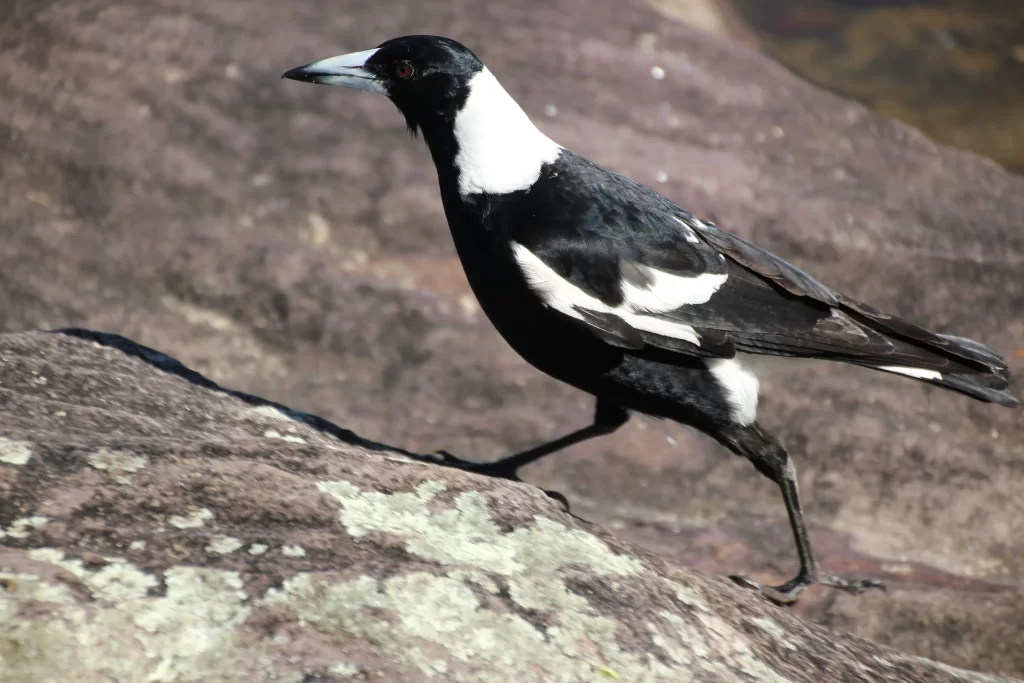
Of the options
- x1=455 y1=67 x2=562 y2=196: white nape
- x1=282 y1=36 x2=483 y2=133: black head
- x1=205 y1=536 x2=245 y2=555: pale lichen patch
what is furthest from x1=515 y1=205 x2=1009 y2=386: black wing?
x1=205 y1=536 x2=245 y2=555: pale lichen patch

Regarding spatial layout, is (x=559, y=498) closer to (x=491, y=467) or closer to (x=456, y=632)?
(x=491, y=467)

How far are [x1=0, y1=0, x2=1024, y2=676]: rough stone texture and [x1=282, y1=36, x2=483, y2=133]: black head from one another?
1.27 metres

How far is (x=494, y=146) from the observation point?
299cm

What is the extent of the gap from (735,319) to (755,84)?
2756 mm

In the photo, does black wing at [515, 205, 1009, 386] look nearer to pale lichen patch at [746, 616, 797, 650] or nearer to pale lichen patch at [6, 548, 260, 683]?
pale lichen patch at [746, 616, 797, 650]

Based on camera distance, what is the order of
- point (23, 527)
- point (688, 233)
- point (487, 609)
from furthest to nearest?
point (688, 233) → point (487, 609) → point (23, 527)

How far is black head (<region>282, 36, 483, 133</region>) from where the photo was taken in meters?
3.04

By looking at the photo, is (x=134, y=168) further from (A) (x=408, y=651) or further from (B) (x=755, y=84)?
(A) (x=408, y=651)

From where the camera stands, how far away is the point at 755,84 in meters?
5.34

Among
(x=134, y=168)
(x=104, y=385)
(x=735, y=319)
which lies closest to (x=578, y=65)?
(x=134, y=168)

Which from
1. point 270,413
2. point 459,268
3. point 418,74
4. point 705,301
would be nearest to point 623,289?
point 705,301

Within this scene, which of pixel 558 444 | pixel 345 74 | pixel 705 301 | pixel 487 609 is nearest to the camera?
pixel 487 609

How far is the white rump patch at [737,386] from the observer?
9.37 feet

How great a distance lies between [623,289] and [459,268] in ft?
5.70
